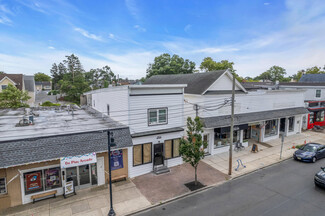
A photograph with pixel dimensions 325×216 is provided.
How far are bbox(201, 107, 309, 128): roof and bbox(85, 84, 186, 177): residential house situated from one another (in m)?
3.49

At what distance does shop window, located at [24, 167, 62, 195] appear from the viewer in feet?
41.8

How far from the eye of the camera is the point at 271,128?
85.8ft

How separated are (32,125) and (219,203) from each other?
15.2m

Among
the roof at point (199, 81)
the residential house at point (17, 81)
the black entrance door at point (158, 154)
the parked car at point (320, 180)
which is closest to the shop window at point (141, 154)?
the black entrance door at point (158, 154)

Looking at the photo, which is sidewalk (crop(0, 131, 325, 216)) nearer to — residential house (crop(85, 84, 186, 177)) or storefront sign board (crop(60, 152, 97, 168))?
residential house (crop(85, 84, 186, 177))

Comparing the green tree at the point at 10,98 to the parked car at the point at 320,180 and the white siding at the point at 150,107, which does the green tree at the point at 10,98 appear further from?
the parked car at the point at 320,180

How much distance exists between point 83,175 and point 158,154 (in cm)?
612

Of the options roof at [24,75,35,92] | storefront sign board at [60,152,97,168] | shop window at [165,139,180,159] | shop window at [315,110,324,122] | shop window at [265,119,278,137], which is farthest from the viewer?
roof at [24,75,35,92]

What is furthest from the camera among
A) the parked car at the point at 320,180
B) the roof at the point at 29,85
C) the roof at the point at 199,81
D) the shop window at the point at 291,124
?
the roof at the point at 29,85

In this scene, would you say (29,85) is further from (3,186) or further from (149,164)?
(149,164)

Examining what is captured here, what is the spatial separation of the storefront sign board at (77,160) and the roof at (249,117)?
420 inches

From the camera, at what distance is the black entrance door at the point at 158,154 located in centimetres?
1709

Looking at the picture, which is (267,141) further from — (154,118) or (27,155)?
(27,155)

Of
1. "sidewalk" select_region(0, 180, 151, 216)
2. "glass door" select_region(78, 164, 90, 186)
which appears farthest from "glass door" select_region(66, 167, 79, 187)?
"sidewalk" select_region(0, 180, 151, 216)
